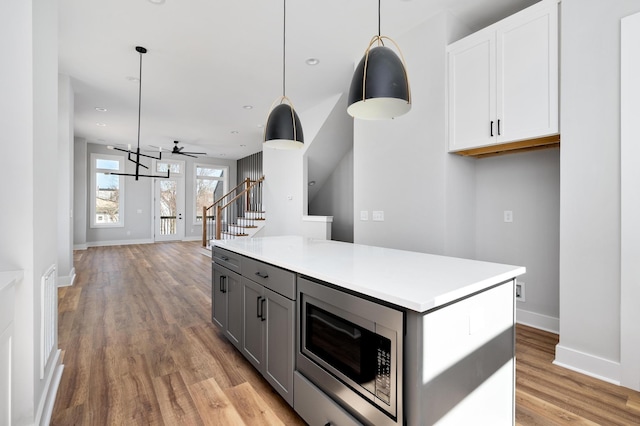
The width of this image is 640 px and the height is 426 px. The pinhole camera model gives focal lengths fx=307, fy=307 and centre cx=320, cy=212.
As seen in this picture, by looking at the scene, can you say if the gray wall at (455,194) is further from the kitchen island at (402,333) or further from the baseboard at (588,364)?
the kitchen island at (402,333)

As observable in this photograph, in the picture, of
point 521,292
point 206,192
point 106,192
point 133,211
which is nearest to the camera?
point 521,292

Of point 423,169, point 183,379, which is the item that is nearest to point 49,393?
point 183,379

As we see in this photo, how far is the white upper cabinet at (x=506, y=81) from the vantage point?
7.95 ft

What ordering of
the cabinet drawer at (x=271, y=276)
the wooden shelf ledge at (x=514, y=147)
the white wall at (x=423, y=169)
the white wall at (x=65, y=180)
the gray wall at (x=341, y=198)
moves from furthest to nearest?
the gray wall at (x=341, y=198) → the white wall at (x=65, y=180) → the white wall at (x=423, y=169) → the wooden shelf ledge at (x=514, y=147) → the cabinet drawer at (x=271, y=276)

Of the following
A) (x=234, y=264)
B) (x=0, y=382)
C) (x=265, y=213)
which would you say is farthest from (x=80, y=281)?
(x=0, y=382)

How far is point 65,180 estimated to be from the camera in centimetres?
468

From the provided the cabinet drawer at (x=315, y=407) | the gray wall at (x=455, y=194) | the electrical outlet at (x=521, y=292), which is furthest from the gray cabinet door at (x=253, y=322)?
the electrical outlet at (x=521, y=292)

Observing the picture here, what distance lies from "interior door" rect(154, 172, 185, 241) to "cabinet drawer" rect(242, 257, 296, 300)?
29.4 feet

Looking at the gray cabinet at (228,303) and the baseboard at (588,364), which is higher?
the gray cabinet at (228,303)

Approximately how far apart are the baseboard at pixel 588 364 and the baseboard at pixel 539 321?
0.65 metres

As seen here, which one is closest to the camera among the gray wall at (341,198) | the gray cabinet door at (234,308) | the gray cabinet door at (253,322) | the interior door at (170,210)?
the gray cabinet door at (253,322)

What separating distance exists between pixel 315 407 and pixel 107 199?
9934 millimetres

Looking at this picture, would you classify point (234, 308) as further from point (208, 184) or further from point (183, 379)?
point (208, 184)

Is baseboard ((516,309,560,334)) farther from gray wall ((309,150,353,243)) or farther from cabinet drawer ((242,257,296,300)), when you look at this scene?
gray wall ((309,150,353,243))
